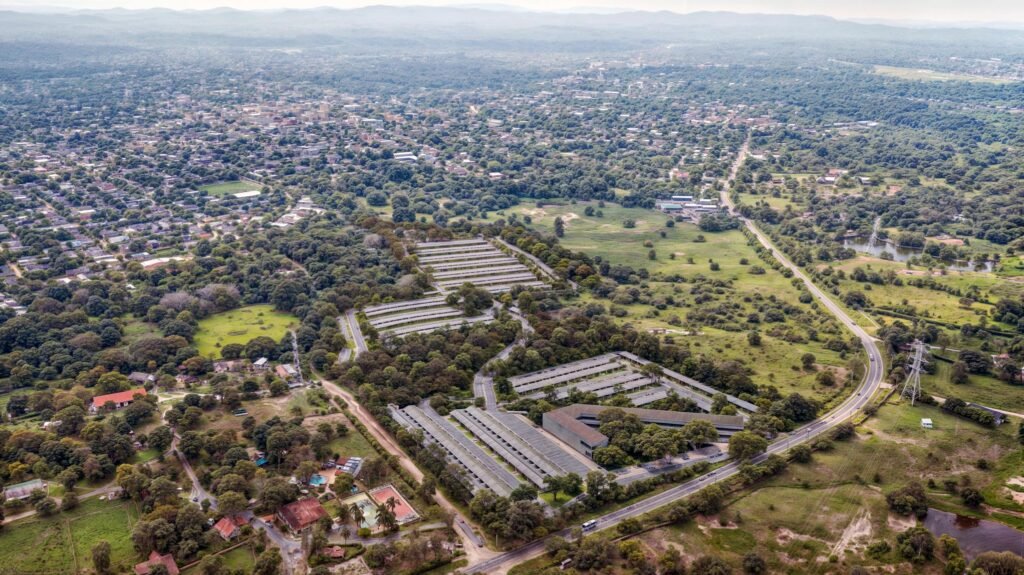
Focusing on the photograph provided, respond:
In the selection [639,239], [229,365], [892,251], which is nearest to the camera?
[229,365]

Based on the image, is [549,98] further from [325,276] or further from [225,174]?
[325,276]

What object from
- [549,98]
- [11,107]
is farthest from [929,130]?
[11,107]

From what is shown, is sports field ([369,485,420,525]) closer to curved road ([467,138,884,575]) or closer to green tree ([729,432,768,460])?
curved road ([467,138,884,575])

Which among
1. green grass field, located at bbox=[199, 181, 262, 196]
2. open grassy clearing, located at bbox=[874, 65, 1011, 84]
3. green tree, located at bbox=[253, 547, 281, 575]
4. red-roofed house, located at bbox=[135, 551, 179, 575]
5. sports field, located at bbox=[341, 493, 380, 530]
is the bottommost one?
red-roofed house, located at bbox=[135, 551, 179, 575]

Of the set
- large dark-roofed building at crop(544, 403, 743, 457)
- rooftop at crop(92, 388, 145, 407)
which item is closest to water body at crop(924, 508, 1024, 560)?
large dark-roofed building at crop(544, 403, 743, 457)

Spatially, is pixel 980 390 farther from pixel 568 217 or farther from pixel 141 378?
pixel 141 378

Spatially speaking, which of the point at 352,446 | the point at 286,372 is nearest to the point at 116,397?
the point at 286,372
